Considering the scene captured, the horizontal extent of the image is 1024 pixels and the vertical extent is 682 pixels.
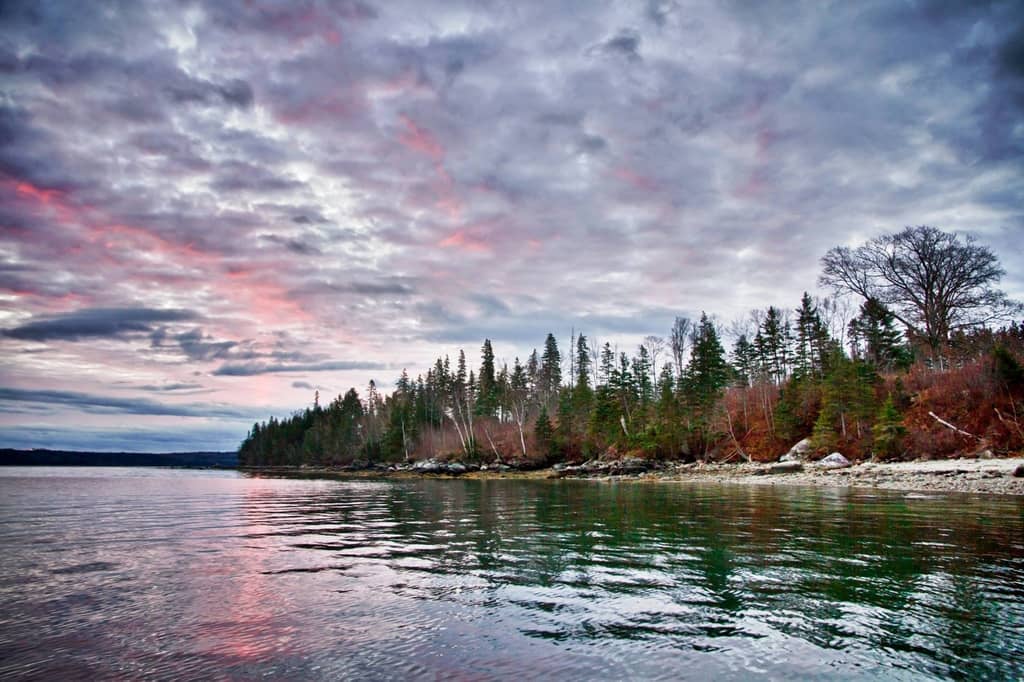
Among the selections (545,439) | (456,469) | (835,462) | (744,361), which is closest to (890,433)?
(835,462)

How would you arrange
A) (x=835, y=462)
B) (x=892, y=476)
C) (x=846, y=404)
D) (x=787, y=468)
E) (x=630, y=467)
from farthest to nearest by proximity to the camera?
(x=630, y=467), (x=846, y=404), (x=787, y=468), (x=835, y=462), (x=892, y=476)

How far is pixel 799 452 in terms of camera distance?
180 feet

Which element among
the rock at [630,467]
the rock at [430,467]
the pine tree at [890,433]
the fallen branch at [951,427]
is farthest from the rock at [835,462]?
the rock at [430,467]

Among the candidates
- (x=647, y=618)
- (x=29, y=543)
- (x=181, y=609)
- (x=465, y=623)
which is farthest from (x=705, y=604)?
(x=29, y=543)

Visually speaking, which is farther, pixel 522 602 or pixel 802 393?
pixel 802 393

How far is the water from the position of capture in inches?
232

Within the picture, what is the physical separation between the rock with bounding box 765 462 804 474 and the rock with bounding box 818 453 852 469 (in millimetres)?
1733

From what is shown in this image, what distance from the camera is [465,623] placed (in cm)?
730

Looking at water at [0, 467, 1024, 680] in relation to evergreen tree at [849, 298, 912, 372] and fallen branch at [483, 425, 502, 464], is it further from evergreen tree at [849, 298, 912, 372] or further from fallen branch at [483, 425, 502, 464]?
fallen branch at [483, 425, 502, 464]

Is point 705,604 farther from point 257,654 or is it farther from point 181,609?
point 181,609

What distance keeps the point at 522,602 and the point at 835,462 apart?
48413mm

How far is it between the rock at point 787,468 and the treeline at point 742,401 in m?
5.42

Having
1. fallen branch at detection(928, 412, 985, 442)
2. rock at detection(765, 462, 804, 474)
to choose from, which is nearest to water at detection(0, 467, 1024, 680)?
fallen branch at detection(928, 412, 985, 442)

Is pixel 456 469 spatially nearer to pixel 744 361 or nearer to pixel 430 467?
pixel 430 467
